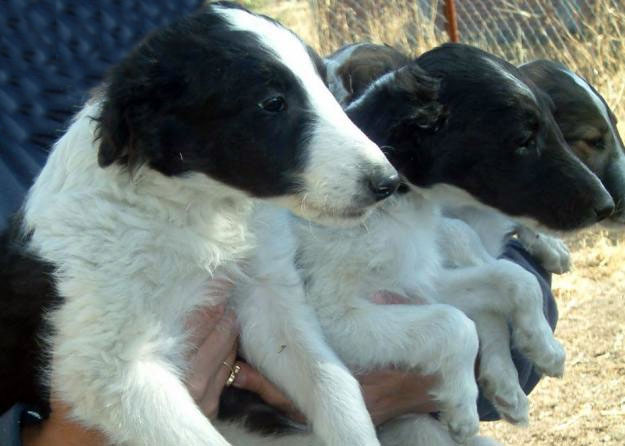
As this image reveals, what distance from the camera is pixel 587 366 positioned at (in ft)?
20.9

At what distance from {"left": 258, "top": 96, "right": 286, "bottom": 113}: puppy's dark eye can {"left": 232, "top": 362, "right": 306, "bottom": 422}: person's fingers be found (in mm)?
→ 975

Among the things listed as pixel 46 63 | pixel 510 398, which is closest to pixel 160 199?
pixel 46 63

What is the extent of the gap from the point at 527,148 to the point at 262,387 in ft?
4.31

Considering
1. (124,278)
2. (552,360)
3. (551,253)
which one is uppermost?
(124,278)

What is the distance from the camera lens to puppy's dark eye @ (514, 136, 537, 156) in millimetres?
3480

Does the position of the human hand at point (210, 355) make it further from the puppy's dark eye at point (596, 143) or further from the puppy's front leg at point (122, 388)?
the puppy's dark eye at point (596, 143)

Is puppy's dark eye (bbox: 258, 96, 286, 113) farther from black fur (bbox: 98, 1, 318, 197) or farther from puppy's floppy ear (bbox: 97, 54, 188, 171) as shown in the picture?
puppy's floppy ear (bbox: 97, 54, 188, 171)

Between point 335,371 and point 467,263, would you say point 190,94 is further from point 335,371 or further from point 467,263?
point 467,263

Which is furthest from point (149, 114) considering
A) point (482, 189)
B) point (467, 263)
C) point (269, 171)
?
point (467, 263)

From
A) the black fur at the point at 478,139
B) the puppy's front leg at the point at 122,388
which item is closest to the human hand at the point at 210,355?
A: the puppy's front leg at the point at 122,388

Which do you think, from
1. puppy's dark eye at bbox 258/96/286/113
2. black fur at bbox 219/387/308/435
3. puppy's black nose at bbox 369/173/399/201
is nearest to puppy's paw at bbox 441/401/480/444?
black fur at bbox 219/387/308/435

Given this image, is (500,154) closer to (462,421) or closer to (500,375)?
(500,375)

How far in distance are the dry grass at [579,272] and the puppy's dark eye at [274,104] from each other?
1.43 meters

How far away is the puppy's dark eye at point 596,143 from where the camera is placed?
398 centimetres
